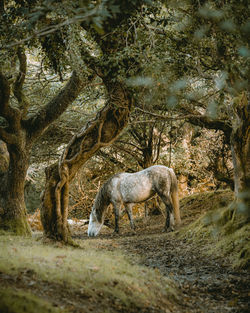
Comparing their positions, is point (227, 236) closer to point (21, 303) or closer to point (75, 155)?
point (75, 155)

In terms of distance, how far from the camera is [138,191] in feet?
33.4

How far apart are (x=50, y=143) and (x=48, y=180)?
202 inches

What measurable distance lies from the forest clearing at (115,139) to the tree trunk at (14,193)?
0.02m

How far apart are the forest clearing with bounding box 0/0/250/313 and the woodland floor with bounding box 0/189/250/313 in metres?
0.02

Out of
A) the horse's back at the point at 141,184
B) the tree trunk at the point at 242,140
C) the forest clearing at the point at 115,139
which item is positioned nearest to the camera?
the forest clearing at the point at 115,139

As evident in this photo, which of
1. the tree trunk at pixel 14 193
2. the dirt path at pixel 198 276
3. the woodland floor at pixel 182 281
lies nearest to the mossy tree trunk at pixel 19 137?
the tree trunk at pixel 14 193

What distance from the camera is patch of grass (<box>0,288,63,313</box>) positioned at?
2275mm

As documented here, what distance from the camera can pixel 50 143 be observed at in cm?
1133

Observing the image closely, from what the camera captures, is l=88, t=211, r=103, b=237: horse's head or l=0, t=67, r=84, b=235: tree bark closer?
l=0, t=67, r=84, b=235: tree bark

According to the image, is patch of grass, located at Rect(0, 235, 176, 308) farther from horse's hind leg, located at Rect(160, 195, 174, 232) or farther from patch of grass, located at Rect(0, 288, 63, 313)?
horse's hind leg, located at Rect(160, 195, 174, 232)

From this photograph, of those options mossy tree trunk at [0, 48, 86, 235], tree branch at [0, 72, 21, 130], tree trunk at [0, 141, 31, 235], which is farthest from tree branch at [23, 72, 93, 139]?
tree trunk at [0, 141, 31, 235]

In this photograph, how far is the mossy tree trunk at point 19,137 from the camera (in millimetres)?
7254

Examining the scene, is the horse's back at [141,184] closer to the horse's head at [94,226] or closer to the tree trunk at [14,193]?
the horse's head at [94,226]

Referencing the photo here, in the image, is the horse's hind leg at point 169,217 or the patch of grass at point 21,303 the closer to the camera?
the patch of grass at point 21,303
